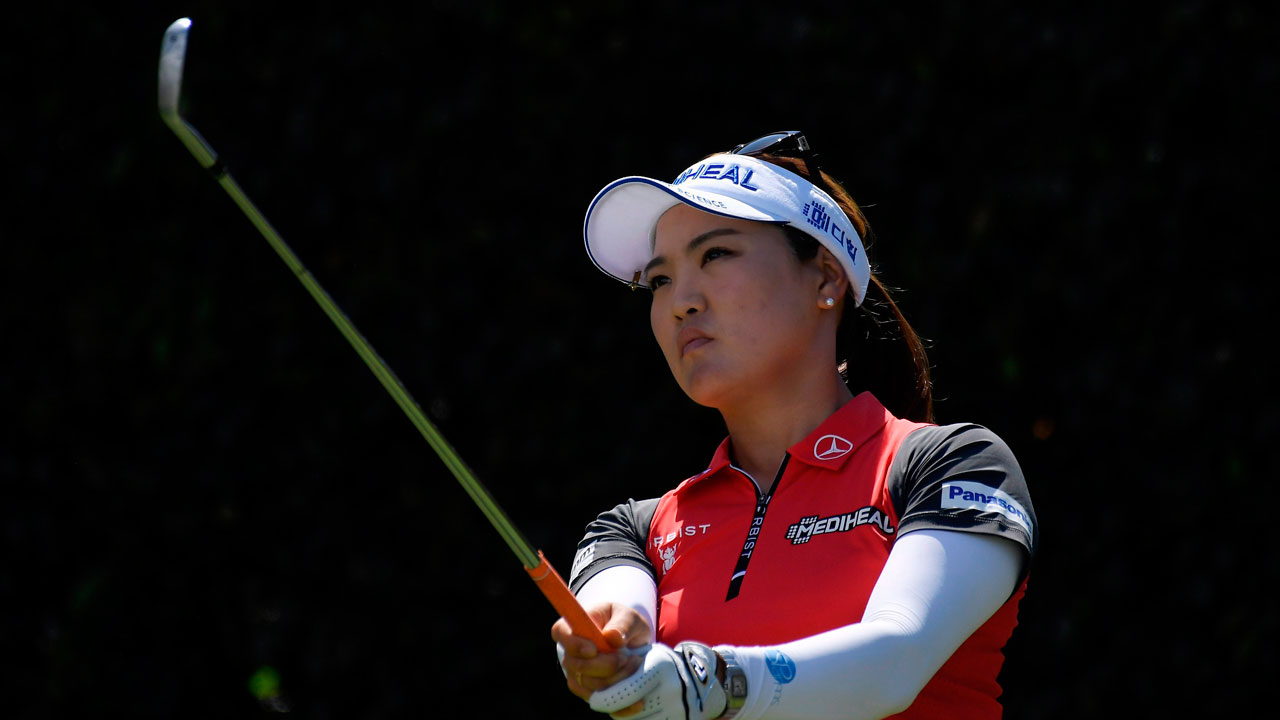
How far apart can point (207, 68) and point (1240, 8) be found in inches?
96.9

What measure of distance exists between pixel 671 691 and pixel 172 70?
0.83 metres

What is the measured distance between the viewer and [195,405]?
3479 mm

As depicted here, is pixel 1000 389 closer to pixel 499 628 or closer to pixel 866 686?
pixel 499 628

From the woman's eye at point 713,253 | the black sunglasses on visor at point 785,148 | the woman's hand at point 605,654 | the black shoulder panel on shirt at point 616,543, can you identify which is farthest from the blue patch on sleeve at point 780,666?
the black sunglasses on visor at point 785,148

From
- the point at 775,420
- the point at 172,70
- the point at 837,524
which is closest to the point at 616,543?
the point at 775,420

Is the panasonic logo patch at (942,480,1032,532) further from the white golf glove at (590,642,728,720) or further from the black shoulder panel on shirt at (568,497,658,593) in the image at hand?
the black shoulder panel on shirt at (568,497,658,593)

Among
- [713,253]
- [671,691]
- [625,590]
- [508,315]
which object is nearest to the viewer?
[671,691]

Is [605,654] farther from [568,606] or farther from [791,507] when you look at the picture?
[791,507]

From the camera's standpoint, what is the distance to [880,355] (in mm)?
2244

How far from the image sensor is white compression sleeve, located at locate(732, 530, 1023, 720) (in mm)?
1478

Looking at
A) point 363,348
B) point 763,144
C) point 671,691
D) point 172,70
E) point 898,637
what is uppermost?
point 172,70

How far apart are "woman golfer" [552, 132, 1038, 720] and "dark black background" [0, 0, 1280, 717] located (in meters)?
1.06

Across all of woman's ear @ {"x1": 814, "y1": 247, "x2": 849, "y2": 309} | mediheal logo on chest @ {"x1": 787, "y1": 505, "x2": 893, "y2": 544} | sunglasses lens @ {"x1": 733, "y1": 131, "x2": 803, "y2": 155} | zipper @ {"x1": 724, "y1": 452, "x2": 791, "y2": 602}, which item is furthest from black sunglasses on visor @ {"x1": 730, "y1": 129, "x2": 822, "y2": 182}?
mediheal logo on chest @ {"x1": 787, "y1": 505, "x2": 893, "y2": 544}

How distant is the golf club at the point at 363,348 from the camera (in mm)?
1458
